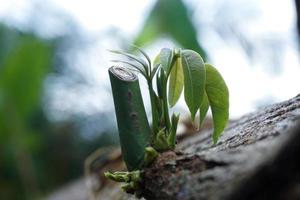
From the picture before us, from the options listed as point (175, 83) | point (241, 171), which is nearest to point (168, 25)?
point (175, 83)

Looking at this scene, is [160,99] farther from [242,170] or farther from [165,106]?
[242,170]

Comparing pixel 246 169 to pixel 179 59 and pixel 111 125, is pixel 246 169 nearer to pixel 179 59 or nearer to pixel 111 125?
pixel 179 59

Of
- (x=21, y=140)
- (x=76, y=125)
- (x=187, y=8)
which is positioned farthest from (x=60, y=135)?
(x=187, y=8)

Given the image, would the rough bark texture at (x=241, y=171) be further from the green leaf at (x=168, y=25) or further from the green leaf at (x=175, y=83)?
the green leaf at (x=168, y=25)

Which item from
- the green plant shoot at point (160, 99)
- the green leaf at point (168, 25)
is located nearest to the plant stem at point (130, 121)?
the green plant shoot at point (160, 99)

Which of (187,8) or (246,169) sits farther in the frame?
(187,8)

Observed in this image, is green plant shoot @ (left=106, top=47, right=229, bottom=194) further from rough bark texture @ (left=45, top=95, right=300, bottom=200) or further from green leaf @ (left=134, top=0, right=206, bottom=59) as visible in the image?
green leaf @ (left=134, top=0, right=206, bottom=59)

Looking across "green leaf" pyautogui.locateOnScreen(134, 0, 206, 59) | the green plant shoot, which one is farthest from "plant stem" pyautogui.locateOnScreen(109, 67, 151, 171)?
"green leaf" pyautogui.locateOnScreen(134, 0, 206, 59)
